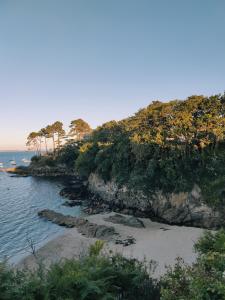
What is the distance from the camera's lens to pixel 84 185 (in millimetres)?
62094

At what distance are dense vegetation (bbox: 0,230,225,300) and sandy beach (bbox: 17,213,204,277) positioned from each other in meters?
8.83

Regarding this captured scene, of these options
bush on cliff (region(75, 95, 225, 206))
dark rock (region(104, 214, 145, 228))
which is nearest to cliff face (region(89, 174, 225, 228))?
bush on cliff (region(75, 95, 225, 206))

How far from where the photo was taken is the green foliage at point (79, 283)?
8695 millimetres

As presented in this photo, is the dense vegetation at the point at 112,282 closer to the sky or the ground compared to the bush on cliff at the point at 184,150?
closer to the ground

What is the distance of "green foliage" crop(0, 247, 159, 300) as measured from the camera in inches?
342

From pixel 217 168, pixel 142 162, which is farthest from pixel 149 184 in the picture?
pixel 217 168

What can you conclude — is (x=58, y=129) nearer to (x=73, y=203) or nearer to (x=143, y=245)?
(x=73, y=203)

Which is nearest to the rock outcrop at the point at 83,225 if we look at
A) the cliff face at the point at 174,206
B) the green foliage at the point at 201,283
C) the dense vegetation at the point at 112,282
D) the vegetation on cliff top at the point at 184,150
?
the cliff face at the point at 174,206

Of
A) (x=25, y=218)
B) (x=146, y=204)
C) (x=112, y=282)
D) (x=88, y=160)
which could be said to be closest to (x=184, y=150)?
(x=146, y=204)

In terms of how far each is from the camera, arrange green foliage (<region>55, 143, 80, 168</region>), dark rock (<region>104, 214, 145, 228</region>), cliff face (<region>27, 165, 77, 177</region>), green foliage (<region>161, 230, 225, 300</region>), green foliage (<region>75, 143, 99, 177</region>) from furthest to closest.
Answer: cliff face (<region>27, 165, 77, 177</region>) → green foliage (<region>55, 143, 80, 168</region>) → green foliage (<region>75, 143, 99, 177</region>) → dark rock (<region>104, 214, 145, 228</region>) → green foliage (<region>161, 230, 225, 300</region>)

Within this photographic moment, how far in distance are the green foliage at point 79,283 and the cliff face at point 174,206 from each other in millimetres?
20405

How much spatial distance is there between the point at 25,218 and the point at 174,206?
20388 mm

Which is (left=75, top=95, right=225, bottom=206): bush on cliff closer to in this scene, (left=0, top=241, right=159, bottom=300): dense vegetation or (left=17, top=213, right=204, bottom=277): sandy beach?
(left=17, top=213, right=204, bottom=277): sandy beach

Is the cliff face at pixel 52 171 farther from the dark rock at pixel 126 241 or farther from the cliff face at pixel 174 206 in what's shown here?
the dark rock at pixel 126 241
